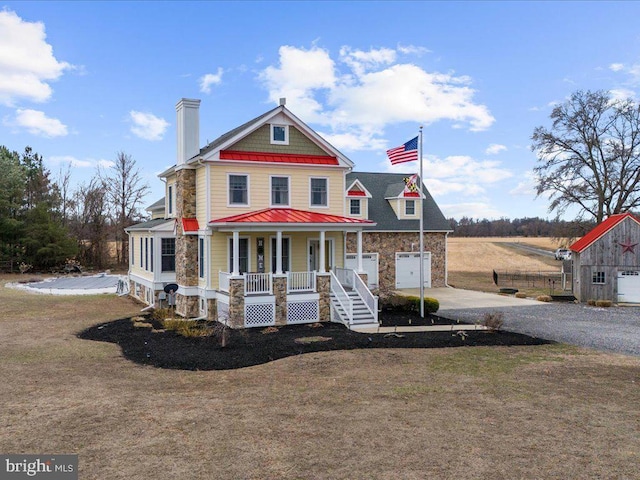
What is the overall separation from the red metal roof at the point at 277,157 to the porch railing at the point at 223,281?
430 cm

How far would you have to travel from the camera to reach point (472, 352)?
14.0 metres

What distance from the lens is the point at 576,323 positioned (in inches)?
750

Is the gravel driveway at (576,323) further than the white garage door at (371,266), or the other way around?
the white garage door at (371,266)

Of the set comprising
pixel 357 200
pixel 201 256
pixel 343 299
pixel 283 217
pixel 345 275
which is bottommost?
pixel 343 299

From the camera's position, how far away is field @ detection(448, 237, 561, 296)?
115 ft

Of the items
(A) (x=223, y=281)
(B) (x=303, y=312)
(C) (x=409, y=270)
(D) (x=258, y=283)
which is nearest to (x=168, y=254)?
(A) (x=223, y=281)

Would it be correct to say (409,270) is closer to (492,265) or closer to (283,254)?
(283,254)

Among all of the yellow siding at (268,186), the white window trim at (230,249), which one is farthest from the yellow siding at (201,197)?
the white window trim at (230,249)

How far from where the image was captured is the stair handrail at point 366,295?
59.8 feet

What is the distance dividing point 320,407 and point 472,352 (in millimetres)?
6316

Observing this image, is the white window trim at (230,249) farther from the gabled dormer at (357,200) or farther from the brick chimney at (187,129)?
the gabled dormer at (357,200)

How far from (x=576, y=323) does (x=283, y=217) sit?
37.9 ft

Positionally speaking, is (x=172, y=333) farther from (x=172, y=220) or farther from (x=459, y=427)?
(x=459, y=427)

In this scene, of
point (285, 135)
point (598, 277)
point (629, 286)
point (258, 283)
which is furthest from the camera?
point (598, 277)
